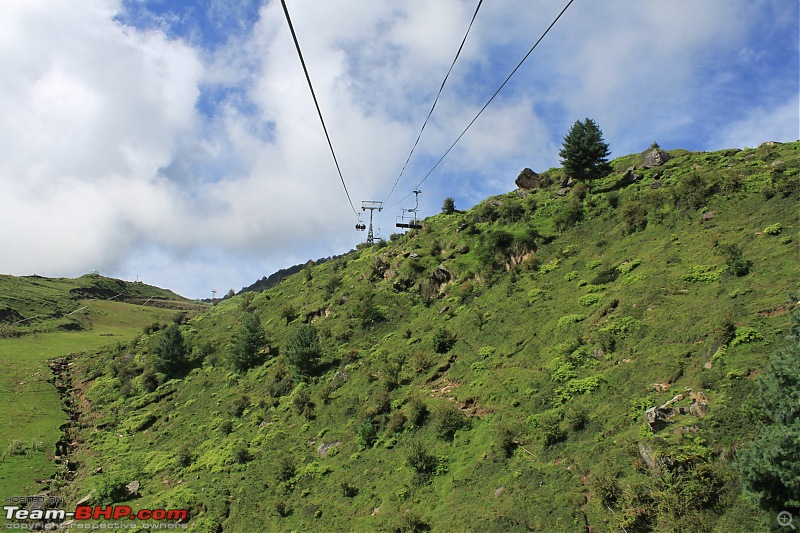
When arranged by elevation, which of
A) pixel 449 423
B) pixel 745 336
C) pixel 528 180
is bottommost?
pixel 449 423

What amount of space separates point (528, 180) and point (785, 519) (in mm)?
58378

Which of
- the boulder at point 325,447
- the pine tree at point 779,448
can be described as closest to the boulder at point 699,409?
the pine tree at point 779,448

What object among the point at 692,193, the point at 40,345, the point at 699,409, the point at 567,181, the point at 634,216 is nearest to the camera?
the point at 699,409

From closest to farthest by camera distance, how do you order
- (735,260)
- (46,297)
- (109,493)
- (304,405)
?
(735,260) < (109,493) < (304,405) < (46,297)

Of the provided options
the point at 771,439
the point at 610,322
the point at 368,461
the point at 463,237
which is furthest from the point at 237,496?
the point at 463,237

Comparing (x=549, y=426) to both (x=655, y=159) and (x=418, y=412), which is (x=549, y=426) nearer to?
(x=418, y=412)

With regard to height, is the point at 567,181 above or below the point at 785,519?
above

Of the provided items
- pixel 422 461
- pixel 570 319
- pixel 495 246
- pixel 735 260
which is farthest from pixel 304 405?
pixel 735 260

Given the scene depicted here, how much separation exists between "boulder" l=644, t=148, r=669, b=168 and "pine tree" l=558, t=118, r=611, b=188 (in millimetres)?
4641

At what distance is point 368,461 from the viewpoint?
27.1 meters

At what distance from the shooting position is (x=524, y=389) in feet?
83.1

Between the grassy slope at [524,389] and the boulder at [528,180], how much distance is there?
16.8 feet

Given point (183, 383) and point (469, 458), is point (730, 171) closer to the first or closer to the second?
point (469, 458)

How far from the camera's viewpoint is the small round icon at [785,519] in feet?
35.9
